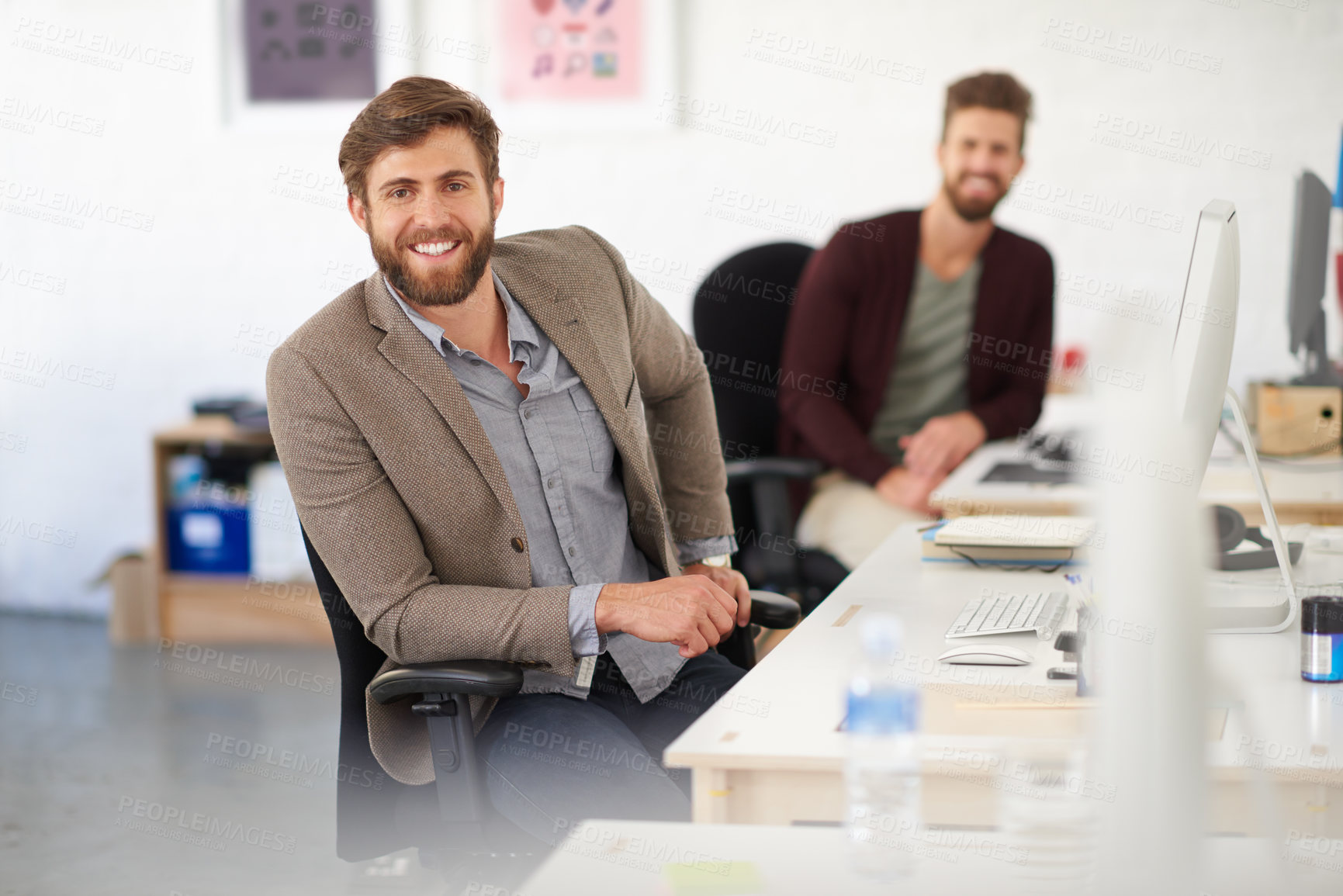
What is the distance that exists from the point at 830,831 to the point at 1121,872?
1.15ft

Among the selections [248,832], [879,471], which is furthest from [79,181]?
[879,471]

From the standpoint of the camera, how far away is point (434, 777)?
1.58 m

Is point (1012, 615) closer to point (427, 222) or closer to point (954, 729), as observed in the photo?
point (954, 729)

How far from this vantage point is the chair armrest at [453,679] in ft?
4.73

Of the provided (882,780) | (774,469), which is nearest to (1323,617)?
(882,780)

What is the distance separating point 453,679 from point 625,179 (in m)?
2.74

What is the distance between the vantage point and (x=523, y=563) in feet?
5.39

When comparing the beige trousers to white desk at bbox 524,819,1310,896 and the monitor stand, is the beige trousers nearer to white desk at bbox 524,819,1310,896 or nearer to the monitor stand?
the monitor stand

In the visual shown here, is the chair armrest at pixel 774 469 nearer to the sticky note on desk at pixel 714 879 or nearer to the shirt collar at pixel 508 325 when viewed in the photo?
the shirt collar at pixel 508 325

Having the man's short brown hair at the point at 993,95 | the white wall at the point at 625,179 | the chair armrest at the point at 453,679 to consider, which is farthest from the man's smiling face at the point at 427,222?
the white wall at the point at 625,179

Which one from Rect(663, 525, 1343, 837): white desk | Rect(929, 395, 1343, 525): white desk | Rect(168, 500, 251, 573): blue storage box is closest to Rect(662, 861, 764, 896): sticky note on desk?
Rect(663, 525, 1343, 837): white desk

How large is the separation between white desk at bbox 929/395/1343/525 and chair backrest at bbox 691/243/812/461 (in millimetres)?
431

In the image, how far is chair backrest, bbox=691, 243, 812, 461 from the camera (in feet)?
8.87

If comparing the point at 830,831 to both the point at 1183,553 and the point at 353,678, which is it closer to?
the point at 1183,553
